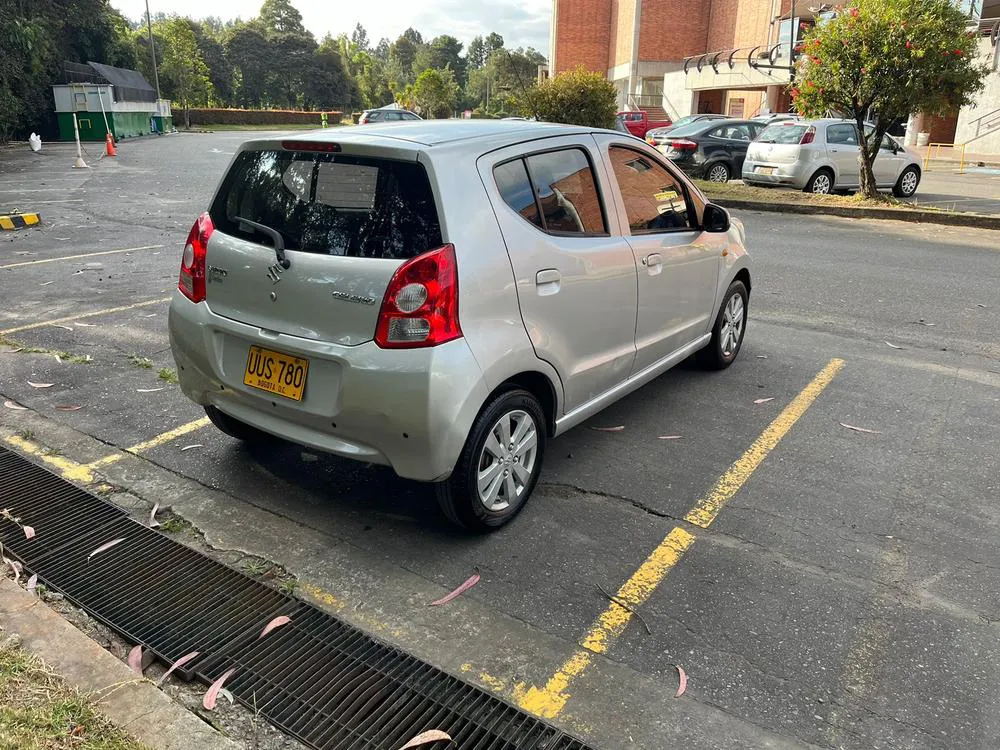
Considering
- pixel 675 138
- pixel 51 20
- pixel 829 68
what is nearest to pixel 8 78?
pixel 51 20

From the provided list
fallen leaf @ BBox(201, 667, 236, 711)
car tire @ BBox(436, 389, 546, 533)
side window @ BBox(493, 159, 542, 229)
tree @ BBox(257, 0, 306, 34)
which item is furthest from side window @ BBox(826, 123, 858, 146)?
tree @ BBox(257, 0, 306, 34)

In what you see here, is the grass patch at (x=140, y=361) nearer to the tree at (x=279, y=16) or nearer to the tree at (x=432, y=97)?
the tree at (x=432, y=97)

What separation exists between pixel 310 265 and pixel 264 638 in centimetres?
149

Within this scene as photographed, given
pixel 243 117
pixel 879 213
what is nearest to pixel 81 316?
pixel 879 213

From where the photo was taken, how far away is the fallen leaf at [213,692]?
2609 mm

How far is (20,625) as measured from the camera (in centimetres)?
289

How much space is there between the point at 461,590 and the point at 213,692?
1002 mm

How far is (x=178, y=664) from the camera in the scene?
278 centimetres

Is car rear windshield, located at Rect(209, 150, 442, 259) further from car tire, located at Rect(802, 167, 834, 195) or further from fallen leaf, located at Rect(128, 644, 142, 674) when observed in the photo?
car tire, located at Rect(802, 167, 834, 195)

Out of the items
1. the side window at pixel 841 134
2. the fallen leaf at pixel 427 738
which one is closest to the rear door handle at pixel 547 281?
the fallen leaf at pixel 427 738

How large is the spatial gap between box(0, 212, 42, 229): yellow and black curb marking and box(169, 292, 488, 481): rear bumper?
10.5m

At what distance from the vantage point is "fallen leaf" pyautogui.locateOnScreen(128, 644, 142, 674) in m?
2.76

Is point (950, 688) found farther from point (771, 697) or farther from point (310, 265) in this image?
point (310, 265)

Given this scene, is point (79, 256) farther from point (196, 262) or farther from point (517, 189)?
point (517, 189)
